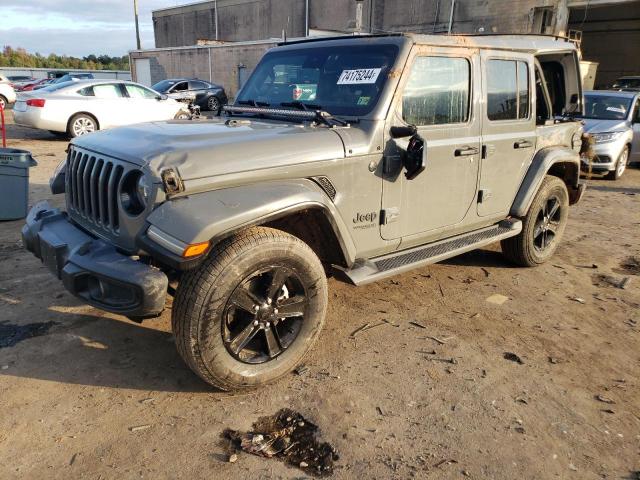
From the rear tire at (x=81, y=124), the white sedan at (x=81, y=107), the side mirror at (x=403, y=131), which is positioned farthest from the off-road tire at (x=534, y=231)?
the rear tire at (x=81, y=124)

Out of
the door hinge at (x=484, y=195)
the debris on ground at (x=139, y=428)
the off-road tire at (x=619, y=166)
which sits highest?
the door hinge at (x=484, y=195)

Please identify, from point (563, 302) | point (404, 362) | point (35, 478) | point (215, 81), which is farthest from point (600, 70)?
point (35, 478)

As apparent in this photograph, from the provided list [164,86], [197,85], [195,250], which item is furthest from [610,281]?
[197,85]

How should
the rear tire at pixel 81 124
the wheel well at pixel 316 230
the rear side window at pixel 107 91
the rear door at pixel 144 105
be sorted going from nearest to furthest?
the wheel well at pixel 316 230, the rear tire at pixel 81 124, the rear side window at pixel 107 91, the rear door at pixel 144 105

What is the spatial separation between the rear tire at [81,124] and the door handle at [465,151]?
11.0 m

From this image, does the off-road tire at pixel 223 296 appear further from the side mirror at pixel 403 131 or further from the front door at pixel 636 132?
the front door at pixel 636 132

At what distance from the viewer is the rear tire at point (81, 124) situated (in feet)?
41.2

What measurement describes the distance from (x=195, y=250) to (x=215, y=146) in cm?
66

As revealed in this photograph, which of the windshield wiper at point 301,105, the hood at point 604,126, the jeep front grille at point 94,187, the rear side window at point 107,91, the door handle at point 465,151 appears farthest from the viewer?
the rear side window at point 107,91

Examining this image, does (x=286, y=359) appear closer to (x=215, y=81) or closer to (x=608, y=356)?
(x=608, y=356)

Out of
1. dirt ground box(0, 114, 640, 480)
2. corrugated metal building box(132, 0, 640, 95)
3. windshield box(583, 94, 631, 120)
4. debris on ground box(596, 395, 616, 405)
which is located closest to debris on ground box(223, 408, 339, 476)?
dirt ground box(0, 114, 640, 480)

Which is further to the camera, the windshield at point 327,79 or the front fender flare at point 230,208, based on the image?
the windshield at point 327,79

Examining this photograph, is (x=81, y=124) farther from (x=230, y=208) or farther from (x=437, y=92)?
(x=230, y=208)

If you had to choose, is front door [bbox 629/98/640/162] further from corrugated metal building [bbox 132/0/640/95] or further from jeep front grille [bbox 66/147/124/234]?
jeep front grille [bbox 66/147/124/234]
